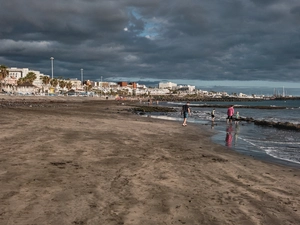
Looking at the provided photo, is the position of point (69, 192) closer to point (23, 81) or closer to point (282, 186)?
point (282, 186)

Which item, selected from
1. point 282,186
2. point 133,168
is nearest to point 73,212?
point 133,168

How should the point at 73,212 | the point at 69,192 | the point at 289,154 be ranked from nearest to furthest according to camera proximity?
the point at 73,212 < the point at 69,192 < the point at 289,154

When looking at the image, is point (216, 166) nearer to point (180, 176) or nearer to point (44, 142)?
point (180, 176)

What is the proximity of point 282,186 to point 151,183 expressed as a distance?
11.3 feet

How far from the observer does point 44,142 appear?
1020 cm

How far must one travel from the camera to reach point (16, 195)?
484 cm

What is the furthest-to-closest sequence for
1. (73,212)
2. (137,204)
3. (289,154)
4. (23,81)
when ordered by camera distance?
(23,81) → (289,154) → (137,204) → (73,212)

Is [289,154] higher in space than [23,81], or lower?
lower

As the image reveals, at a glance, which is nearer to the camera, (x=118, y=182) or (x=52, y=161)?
(x=118, y=182)

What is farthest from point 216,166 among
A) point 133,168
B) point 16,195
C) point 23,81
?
point 23,81

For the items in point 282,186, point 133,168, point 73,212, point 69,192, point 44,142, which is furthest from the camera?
point 44,142

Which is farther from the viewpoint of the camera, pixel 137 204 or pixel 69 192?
pixel 69 192

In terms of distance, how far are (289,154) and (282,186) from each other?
5.95 m

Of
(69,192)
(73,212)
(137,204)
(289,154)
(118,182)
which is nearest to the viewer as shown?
(73,212)
